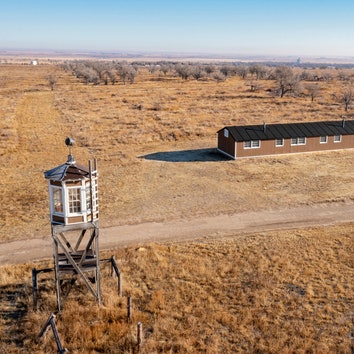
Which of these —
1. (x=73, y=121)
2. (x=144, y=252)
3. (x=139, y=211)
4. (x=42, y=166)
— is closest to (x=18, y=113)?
(x=73, y=121)

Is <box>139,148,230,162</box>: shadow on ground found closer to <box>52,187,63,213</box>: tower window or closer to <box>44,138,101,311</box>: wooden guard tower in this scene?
<box>52,187,63,213</box>: tower window

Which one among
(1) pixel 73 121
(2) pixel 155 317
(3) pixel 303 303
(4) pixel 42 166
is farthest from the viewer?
(1) pixel 73 121

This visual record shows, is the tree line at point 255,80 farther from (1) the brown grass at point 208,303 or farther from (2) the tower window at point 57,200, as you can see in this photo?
(2) the tower window at point 57,200

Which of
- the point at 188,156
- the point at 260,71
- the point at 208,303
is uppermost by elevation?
the point at 260,71

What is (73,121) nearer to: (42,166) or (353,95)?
(42,166)

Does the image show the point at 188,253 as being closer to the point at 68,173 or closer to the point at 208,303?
the point at 208,303

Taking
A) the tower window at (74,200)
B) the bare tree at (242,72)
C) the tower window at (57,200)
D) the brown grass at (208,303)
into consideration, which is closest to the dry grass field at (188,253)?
the brown grass at (208,303)

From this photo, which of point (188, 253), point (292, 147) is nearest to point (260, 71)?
point (292, 147)

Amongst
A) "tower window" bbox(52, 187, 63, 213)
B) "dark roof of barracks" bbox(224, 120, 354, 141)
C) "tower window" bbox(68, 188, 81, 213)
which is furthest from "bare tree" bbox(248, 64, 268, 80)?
"tower window" bbox(68, 188, 81, 213)
